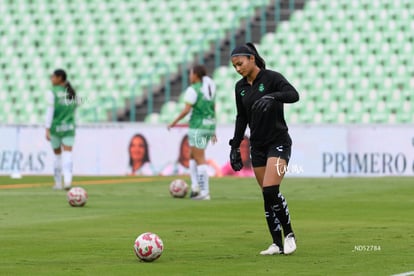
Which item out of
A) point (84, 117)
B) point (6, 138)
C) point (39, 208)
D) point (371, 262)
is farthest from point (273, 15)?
point (371, 262)

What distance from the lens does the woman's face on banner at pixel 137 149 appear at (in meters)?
30.0

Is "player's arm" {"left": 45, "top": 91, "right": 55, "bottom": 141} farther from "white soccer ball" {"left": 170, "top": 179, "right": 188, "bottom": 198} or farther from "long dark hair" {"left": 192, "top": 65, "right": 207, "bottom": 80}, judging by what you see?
"long dark hair" {"left": 192, "top": 65, "right": 207, "bottom": 80}

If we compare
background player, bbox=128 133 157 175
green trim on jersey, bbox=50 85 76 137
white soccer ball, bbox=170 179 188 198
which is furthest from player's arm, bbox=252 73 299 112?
background player, bbox=128 133 157 175

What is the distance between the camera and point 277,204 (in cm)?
1156

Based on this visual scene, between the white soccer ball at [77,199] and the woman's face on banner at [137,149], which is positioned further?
the woman's face on banner at [137,149]

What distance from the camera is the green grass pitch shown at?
10367mm

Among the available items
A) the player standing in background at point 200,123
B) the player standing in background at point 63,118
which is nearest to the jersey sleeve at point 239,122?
the player standing in background at point 200,123

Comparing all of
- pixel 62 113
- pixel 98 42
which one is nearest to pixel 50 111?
pixel 62 113

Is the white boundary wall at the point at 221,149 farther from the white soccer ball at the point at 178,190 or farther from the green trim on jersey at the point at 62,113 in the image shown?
the white soccer ball at the point at 178,190

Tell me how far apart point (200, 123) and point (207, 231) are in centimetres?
670

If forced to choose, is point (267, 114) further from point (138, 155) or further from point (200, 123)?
point (138, 155)

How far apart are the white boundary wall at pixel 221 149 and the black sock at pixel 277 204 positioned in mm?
15746

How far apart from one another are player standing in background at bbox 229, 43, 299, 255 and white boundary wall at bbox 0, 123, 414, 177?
613 inches

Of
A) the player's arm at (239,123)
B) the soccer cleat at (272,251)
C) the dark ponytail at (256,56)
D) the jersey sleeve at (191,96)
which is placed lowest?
the soccer cleat at (272,251)
